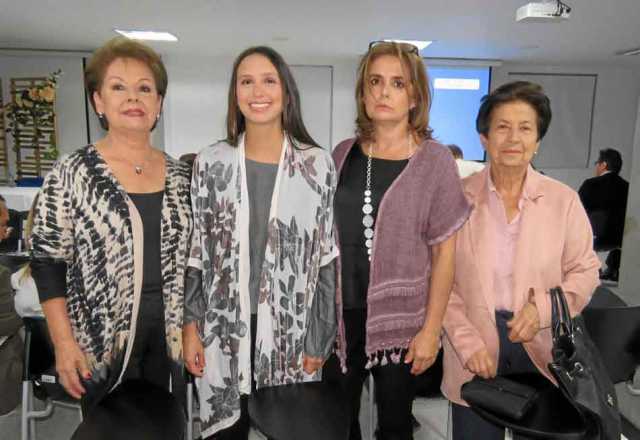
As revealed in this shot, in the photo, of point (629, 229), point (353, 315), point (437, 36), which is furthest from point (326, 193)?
point (437, 36)

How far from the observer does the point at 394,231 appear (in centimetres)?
135

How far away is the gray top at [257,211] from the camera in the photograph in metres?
1.32

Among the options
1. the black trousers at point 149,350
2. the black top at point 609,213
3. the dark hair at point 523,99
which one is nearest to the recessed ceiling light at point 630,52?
the black top at point 609,213

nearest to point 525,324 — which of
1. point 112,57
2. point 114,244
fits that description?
point 114,244

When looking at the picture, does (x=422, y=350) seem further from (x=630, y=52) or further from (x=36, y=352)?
(x=630, y=52)

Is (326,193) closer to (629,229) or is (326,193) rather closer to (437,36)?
(629,229)

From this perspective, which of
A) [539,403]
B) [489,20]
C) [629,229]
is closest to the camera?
[539,403]

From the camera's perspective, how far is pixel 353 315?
4.67ft

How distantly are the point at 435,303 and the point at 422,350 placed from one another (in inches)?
5.6

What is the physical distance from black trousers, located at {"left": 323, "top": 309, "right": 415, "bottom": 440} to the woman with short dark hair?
1.58ft

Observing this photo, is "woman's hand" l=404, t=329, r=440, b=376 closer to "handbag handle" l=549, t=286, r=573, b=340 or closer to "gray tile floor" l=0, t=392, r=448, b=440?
"handbag handle" l=549, t=286, r=573, b=340

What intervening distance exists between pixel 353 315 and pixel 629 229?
2.26 m

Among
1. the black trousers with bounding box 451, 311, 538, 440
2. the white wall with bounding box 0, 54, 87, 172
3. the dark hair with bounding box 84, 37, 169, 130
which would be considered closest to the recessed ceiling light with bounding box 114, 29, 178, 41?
the white wall with bounding box 0, 54, 87, 172

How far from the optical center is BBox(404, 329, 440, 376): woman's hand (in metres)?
1.40
